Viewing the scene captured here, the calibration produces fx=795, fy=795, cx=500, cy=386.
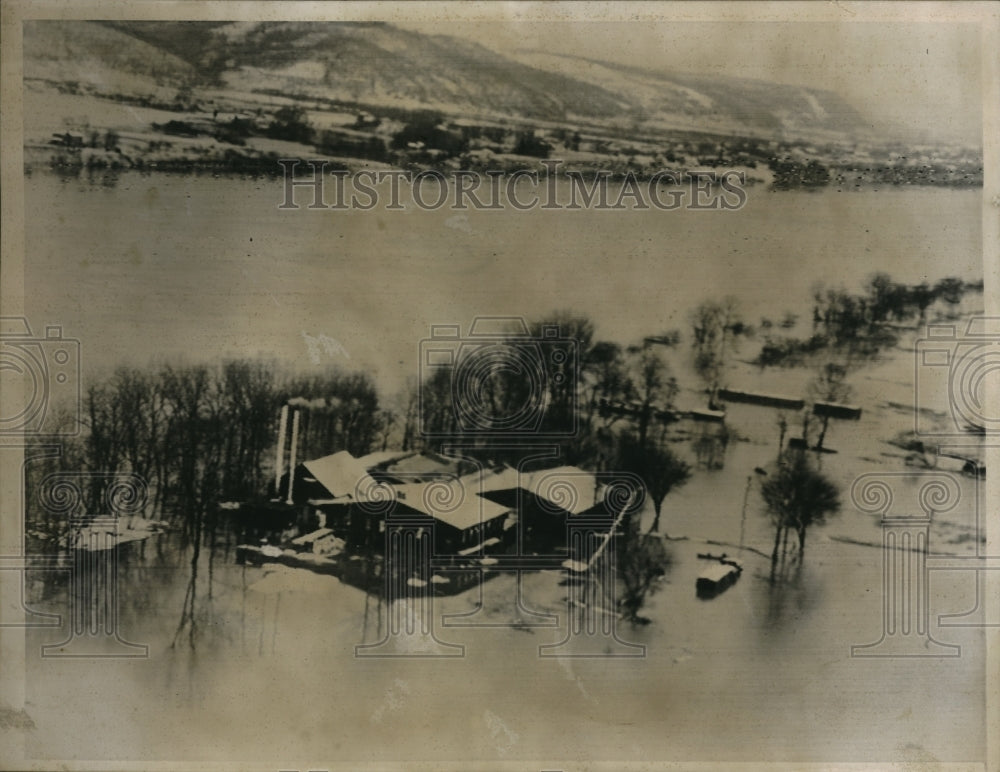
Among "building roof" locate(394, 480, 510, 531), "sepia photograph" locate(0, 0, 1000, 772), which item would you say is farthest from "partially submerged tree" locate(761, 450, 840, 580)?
"building roof" locate(394, 480, 510, 531)

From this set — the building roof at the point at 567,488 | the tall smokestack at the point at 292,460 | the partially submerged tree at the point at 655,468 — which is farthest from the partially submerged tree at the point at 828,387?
the tall smokestack at the point at 292,460

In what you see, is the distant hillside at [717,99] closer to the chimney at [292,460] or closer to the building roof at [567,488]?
the building roof at [567,488]

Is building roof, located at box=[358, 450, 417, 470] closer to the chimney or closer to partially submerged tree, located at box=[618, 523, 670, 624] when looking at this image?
the chimney

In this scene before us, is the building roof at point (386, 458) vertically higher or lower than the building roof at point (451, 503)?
higher

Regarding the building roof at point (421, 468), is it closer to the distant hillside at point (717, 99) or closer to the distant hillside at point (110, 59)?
the distant hillside at point (717, 99)
